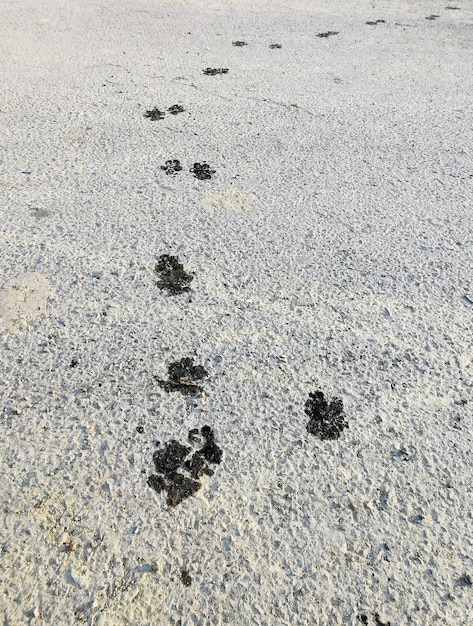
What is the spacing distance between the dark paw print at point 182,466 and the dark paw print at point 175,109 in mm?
2779

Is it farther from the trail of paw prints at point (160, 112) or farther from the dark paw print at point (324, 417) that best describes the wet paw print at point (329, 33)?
the dark paw print at point (324, 417)

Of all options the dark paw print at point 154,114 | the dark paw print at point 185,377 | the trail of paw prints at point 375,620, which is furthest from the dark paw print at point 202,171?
the trail of paw prints at point 375,620

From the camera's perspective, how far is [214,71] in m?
4.41

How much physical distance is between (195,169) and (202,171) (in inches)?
2.2

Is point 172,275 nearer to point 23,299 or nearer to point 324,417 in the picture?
point 23,299

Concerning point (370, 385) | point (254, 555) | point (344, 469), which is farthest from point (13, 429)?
point (370, 385)

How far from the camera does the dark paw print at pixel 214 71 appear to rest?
4.38m

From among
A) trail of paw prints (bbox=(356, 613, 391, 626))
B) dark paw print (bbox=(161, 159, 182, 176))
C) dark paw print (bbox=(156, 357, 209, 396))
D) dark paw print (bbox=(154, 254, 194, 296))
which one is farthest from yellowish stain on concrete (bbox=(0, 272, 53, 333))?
trail of paw prints (bbox=(356, 613, 391, 626))

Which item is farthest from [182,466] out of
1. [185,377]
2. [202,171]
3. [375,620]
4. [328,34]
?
[328,34]

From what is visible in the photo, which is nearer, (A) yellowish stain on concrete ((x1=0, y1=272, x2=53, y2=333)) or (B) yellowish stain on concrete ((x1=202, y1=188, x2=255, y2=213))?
(A) yellowish stain on concrete ((x1=0, y1=272, x2=53, y2=333))

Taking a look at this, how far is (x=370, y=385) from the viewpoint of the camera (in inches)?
80.9

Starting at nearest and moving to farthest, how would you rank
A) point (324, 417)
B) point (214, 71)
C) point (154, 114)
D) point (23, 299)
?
1. point (324, 417)
2. point (23, 299)
3. point (154, 114)
4. point (214, 71)

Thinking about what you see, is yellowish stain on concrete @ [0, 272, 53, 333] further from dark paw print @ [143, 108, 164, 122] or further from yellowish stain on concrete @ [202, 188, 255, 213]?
dark paw print @ [143, 108, 164, 122]

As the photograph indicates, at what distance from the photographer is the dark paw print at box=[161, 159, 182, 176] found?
3188mm
